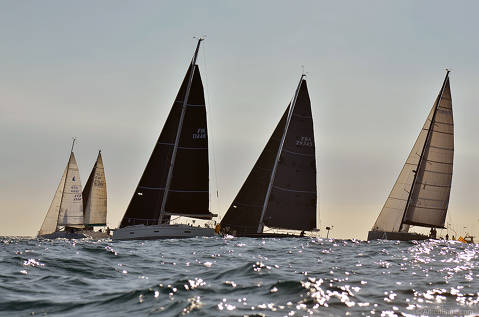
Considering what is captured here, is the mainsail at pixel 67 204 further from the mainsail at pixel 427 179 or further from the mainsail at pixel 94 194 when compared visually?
the mainsail at pixel 427 179

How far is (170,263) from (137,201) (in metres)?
28.2

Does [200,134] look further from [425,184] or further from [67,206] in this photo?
[67,206]

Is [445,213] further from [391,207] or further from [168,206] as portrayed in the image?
[168,206]

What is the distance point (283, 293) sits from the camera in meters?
15.7

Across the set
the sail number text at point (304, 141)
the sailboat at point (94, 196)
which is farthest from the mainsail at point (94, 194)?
the sail number text at point (304, 141)

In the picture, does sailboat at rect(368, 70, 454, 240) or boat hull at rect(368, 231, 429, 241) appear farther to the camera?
sailboat at rect(368, 70, 454, 240)

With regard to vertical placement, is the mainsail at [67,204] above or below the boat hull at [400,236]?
above

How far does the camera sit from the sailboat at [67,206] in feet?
248

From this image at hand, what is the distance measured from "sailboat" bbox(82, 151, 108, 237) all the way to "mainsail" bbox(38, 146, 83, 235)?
4729mm

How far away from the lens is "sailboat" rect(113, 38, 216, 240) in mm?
51250

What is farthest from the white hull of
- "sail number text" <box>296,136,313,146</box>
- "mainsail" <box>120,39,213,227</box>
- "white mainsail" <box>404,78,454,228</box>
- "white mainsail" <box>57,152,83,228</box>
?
"white mainsail" <box>57,152,83,228</box>

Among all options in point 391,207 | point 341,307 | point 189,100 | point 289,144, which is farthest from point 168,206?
point 341,307

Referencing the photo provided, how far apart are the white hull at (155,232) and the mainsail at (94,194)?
110 ft

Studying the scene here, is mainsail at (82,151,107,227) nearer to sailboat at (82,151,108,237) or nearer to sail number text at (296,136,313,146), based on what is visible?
sailboat at (82,151,108,237)
